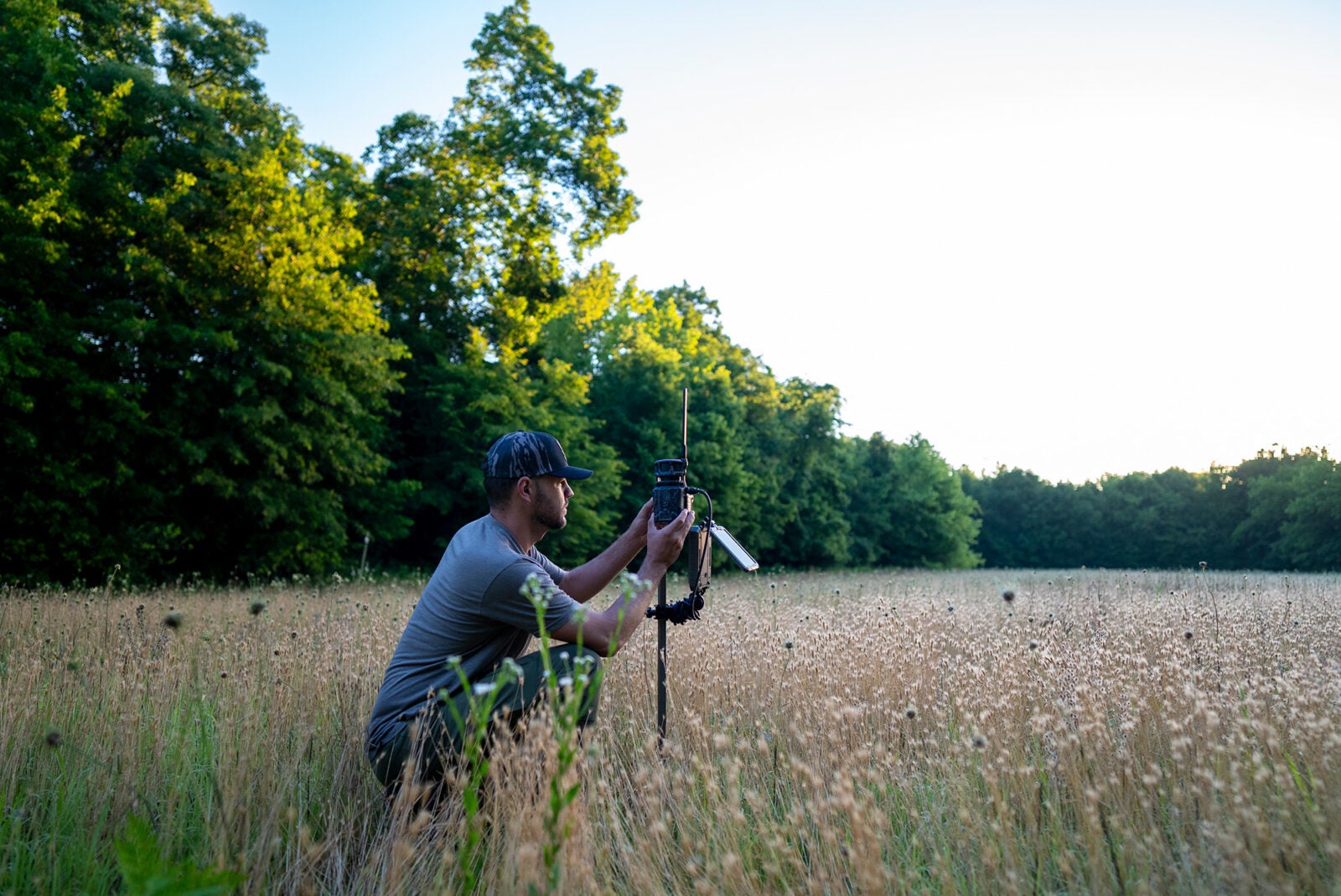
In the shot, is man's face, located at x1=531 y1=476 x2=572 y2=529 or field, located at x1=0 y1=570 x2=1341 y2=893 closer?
field, located at x1=0 y1=570 x2=1341 y2=893

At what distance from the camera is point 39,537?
13.4 m

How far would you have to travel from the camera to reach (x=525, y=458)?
3711mm

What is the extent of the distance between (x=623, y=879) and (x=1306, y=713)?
275 centimetres

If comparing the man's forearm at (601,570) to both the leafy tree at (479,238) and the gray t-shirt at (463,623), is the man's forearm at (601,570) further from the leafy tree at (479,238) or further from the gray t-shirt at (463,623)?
the leafy tree at (479,238)

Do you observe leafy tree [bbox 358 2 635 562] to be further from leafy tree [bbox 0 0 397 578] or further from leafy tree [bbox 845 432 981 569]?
leafy tree [bbox 845 432 981 569]

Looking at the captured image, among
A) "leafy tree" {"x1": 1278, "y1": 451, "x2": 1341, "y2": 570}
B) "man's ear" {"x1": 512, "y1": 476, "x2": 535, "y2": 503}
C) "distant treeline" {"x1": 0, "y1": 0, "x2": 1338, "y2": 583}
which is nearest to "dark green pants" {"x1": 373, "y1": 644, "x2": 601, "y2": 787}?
"man's ear" {"x1": 512, "y1": 476, "x2": 535, "y2": 503}

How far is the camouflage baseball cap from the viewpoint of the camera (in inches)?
145

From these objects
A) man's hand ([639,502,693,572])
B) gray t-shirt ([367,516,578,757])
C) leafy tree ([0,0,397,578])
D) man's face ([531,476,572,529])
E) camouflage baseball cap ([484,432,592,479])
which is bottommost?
gray t-shirt ([367,516,578,757])

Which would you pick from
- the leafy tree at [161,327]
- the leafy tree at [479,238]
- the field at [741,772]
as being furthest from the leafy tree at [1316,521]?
the leafy tree at [161,327]

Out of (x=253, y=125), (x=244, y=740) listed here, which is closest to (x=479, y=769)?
(x=244, y=740)

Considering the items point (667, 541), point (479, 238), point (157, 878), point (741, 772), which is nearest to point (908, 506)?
point (479, 238)

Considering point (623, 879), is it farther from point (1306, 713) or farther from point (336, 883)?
point (1306, 713)

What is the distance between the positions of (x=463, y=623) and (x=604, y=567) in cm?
85

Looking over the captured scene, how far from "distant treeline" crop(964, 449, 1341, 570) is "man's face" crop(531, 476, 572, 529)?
47.6 metres
